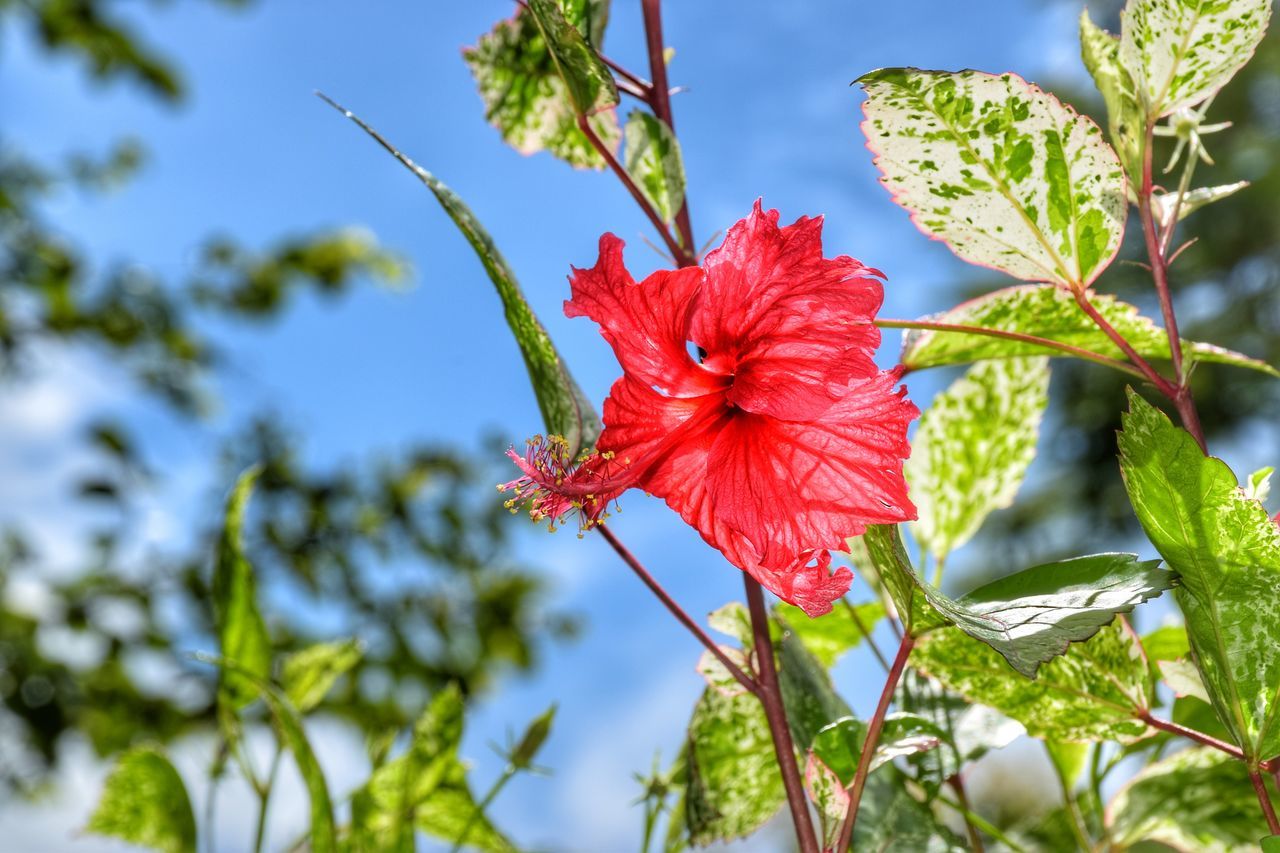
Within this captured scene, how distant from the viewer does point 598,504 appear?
1.05ft

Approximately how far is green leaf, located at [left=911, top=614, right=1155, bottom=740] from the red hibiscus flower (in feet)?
0.31

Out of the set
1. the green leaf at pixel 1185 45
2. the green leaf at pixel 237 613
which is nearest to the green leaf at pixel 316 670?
the green leaf at pixel 237 613

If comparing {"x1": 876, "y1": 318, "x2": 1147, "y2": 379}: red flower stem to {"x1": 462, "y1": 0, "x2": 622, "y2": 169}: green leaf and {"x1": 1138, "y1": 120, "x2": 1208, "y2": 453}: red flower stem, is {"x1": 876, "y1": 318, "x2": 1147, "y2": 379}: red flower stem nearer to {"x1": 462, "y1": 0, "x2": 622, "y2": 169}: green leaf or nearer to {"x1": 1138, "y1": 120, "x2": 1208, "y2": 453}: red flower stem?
{"x1": 1138, "y1": 120, "x2": 1208, "y2": 453}: red flower stem

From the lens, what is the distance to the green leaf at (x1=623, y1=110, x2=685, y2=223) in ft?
1.18

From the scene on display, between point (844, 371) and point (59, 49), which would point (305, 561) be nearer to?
point (59, 49)

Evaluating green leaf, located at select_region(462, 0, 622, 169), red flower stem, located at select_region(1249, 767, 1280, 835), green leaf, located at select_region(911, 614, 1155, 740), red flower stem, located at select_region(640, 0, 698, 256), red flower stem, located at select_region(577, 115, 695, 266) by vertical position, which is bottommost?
red flower stem, located at select_region(1249, 767, 1280, 835)

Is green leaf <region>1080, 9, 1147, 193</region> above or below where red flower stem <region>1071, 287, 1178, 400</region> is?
above

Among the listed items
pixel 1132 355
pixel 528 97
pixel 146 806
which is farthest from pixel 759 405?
pixel 146 806

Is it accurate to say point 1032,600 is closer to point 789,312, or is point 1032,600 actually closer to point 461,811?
point 789,312

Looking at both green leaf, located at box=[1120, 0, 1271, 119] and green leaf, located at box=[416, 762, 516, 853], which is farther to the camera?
green leaf, located at box=[416, 762, 516, 853]

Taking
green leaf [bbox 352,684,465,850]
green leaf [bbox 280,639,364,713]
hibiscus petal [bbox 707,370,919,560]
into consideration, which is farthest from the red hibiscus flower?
green leaf [bbox 280,639,364,713]

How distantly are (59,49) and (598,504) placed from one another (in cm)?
414

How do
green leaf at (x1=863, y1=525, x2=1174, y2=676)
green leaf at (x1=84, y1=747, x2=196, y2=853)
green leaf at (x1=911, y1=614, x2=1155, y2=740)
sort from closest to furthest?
1. green leaf at (x1=863, y1=525, x2=1174, y2=676)
2. green leaf at (x1=911, y1=614, x2=1155, y2=740)
3. green leaf at (x1=84, y1=747, x2=196, y2=853)

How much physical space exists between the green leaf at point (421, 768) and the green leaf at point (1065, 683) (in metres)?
0.25
